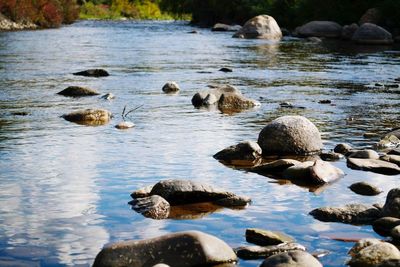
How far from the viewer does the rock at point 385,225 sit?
7.27 metres

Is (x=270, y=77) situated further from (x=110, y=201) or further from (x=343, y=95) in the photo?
(x=110, y=201)

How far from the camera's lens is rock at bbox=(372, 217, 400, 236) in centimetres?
727

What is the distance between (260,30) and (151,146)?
33444 mm

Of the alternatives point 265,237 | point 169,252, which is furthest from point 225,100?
point 169,252

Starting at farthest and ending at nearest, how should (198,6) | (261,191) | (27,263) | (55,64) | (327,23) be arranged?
(198,6)
(327,23)
(55,64)
(261,191)
(27,263)

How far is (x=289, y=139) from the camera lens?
1116 cm

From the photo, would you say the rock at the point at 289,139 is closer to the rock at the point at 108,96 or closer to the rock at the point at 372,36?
the rock at the point at 108,96

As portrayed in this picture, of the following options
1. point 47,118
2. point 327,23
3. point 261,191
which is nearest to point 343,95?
point 47,118

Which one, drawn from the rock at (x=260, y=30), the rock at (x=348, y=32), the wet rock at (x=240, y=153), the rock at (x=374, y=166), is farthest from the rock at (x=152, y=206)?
Result: the rock at (x=348, y=32)

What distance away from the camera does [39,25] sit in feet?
194

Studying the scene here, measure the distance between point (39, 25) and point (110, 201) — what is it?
2084 inches

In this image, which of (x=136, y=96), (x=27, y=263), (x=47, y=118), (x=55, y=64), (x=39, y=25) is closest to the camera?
(x=27, y=263)

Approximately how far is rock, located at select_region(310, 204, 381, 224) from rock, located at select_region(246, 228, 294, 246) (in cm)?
84

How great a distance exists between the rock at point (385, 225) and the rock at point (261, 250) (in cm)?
100
